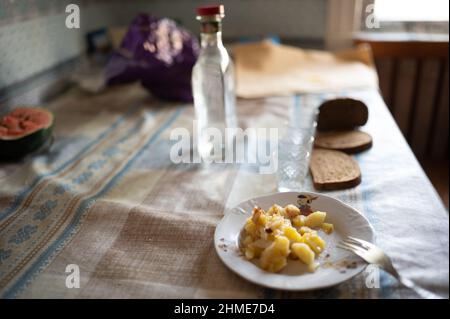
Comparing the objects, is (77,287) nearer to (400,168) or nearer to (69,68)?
(400,168)

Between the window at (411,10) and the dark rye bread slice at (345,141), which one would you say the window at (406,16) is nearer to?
the window at (411,10)

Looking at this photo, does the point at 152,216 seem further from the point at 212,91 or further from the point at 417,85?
the point at 417,85

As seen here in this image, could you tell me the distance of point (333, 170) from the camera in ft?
2.72

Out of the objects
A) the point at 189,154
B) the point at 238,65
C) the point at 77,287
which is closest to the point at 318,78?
the point at 238,65

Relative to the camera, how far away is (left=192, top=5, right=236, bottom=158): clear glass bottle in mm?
992

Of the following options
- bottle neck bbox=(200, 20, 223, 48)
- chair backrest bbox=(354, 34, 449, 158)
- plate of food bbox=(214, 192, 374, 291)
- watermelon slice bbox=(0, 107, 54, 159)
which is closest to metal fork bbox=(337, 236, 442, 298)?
plate of food bbox=(214, 192, 374, 291)

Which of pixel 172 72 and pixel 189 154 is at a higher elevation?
pixel 172 72

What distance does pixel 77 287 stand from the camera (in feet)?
1.95

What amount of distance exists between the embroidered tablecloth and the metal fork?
0.01m

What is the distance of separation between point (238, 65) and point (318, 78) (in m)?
0.30

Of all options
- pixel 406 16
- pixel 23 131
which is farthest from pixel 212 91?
pixel 406 16

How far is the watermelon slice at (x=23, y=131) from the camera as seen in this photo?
963 millimetres
